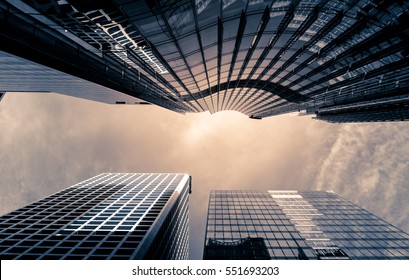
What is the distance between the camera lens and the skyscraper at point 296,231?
3950 centimetres

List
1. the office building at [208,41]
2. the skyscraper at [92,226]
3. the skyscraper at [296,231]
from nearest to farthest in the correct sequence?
the office building at [208,41]
the skyscraper at [296,231]
the skyscraper at [92,226]

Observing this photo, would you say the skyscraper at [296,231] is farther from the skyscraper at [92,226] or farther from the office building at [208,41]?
the office building at [208,41]

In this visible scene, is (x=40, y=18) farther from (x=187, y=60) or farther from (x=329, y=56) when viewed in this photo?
(x=329, y=56)

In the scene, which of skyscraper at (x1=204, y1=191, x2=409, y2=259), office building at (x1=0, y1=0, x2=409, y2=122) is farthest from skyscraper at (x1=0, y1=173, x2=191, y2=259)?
office building at (x1=0, y1=0, x2=409, y2=122)

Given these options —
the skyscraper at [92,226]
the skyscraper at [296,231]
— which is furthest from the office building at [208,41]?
the skyscraper at [92,226]

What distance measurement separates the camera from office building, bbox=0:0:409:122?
1176 cm

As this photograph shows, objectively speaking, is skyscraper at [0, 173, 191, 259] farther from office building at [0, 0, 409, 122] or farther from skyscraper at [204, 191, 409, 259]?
office building at [0, 0, 409, 122]

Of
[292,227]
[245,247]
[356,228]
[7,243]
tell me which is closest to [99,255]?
[7,243]

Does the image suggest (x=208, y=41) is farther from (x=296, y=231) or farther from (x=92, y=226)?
(x=92, y=226)

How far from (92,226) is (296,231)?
5124 centimetres

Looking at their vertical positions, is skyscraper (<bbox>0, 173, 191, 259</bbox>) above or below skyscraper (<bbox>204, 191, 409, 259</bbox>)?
below

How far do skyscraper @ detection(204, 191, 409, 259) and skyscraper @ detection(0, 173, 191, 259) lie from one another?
18890 mm

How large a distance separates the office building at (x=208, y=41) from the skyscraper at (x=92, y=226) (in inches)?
1574

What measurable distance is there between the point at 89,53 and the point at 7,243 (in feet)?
198
